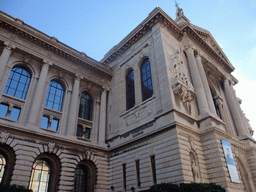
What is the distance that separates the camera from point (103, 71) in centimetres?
2884

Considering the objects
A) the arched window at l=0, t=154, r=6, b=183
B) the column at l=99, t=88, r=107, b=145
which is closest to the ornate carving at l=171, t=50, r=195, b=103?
the column at l=99, t=88, r=107, b=145

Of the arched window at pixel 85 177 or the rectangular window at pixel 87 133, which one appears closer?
the arched window at pixel 85 177

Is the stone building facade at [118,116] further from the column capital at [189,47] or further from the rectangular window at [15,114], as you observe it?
the column capital at [189,47]

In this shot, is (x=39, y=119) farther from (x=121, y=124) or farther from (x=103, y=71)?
(x=103, y=71)

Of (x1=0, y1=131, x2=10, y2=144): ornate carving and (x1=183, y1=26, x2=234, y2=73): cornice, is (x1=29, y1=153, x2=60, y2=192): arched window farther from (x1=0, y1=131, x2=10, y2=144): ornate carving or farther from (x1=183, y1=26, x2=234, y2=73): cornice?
(x1=183, y1=26, x2=234, y2=73): cornice

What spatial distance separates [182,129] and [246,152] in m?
12.9

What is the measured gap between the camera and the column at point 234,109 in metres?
27.7

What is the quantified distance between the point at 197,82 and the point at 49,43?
57.9ft

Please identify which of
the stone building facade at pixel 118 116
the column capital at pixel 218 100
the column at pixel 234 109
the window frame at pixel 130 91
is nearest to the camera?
the stone building facade at pixel 118 116

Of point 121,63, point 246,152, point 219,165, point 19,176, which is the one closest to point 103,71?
point 121,63

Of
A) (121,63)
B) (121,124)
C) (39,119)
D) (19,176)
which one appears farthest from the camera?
(121,63)

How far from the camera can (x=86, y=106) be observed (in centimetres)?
2686

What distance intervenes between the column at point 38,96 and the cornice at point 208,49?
18009 millimetres

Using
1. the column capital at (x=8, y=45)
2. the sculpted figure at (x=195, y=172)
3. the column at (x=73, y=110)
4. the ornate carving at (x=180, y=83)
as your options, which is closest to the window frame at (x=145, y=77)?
the ornate carving at (x=180, y=83)
